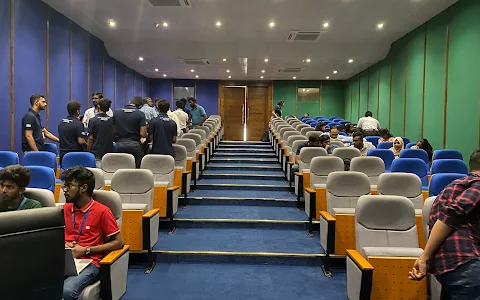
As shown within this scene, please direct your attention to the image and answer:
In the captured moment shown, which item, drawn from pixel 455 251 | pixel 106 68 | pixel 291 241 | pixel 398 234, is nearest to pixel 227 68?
pixel 106 68

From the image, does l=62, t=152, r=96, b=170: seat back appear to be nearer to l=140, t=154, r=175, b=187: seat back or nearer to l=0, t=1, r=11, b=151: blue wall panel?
l=140, t=154, r=175, b=187: seat back

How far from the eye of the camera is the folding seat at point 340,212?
3857 millimetres

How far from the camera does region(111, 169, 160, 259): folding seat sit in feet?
13.0

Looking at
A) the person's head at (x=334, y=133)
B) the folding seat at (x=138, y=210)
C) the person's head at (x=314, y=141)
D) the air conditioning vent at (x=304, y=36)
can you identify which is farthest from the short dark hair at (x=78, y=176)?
the air conditioning vent at (x=304, y=36)

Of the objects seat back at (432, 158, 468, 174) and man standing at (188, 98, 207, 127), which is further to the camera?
man standing at (188, 98, 207, 127)

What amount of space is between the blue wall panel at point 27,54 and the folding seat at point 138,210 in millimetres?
3618

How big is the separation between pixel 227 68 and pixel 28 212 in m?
14.0

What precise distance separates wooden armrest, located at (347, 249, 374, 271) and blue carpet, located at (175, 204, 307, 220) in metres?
2.34

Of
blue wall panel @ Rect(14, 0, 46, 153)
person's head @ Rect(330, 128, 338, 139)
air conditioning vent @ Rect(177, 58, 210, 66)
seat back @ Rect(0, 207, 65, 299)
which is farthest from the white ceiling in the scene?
seat back @ Rect(0, 207, 65, 299)

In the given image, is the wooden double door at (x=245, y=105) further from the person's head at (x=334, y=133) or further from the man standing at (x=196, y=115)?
the person's head at (x=334, y=133)

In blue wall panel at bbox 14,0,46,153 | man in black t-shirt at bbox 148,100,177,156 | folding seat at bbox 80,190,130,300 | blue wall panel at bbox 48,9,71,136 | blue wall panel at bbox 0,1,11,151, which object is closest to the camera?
folding seat at bbox 80,190,130,300

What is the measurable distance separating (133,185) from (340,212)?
7.40 feet

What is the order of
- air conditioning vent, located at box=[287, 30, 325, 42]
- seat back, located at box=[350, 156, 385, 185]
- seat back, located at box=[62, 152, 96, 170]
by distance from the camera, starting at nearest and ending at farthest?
seat back, located at box=[62, 152, 96, 170] → seat back, located at box=[350, 156, 385, 185] → air conditioning vent, located at box=[287, 30, 325, 42]

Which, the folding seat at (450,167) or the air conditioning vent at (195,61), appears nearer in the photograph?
the folding seat at (450,167)
